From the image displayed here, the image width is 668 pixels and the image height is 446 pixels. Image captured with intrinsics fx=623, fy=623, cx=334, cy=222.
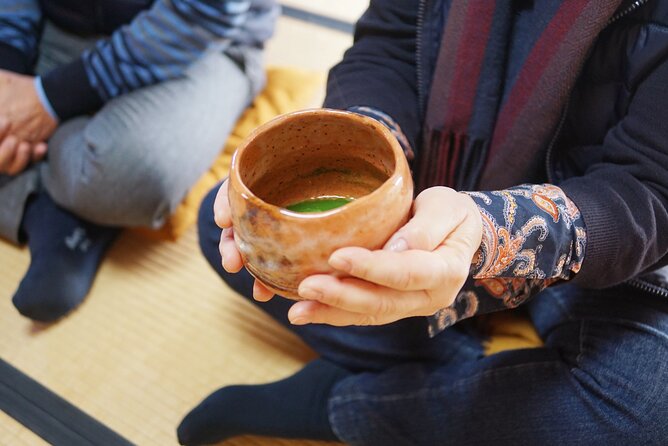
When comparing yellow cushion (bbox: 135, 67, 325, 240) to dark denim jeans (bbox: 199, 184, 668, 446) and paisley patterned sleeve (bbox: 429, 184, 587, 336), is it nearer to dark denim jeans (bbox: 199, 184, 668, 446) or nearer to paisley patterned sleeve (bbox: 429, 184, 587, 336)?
dark denim jeans (bbox: 199, 184, 668, 446)

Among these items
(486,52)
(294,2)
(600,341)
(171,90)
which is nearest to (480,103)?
(486,52)

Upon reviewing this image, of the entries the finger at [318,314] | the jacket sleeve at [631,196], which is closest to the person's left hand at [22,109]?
the finger at [318,314]

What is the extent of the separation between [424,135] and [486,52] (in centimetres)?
14

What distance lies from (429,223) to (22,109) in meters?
0.91

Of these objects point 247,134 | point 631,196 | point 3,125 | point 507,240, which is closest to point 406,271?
point 507,240

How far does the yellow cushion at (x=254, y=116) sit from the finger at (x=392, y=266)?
0.77 meters

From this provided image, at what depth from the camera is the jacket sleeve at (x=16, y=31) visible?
3.90ft

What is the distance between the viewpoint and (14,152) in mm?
1144

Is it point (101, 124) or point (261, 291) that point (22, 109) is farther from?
point (261, 291)

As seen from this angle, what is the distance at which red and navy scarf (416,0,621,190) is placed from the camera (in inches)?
28.5

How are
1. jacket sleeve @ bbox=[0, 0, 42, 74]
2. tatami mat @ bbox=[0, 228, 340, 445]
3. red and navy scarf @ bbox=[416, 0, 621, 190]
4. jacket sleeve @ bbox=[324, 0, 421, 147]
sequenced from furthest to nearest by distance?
jacket sleeve @ bbox=[0, 0, 42, 74] → tatami mat @ bbox=[0, 228, 340, 445] → jacket sleeve @ bbox=[324, 0, 421, 147] → red and navy scarf @ bbox=[416, 0, 621, 190]

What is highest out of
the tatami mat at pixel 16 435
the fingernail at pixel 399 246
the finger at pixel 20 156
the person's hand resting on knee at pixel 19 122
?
the fingernail at pixel 399 246

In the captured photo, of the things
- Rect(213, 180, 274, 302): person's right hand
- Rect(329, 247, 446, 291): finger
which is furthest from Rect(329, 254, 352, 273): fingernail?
Rect(213, 180, 274, 302): person's right hand

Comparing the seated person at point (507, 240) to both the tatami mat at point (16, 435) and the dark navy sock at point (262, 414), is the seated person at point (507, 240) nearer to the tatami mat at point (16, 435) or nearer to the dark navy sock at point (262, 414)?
the dark navy sock at point (262, 414)
